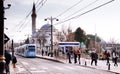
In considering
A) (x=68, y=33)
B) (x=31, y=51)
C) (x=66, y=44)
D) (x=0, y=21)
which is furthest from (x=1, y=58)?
(x=68, y=33)

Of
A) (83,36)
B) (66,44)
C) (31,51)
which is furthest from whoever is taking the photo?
(83,36)

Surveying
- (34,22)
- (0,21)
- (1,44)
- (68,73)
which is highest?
(34,22)

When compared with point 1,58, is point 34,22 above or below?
above

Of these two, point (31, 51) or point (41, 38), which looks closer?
point (31, 51)

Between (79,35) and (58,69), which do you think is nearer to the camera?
(58,69)

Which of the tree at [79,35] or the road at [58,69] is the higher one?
the tree at [79,35]

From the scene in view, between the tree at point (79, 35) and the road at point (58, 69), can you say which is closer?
the road at point (58, 69)

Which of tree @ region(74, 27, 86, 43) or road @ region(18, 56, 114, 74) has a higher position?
tree @ region(74, 27, 86, 43)

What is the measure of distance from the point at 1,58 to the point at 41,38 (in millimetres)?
133154

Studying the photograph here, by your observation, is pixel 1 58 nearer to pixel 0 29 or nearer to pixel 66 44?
pixel 0 29

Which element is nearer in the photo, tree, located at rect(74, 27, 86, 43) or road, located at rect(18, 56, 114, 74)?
road, located at rect(18, 56, 114, 74)

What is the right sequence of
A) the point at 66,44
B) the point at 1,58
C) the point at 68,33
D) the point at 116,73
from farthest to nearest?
the point at 68,33
the point at 66,44
the point at 116,73
the point at 1,58

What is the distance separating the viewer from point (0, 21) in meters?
16.7

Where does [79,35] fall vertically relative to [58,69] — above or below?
above
